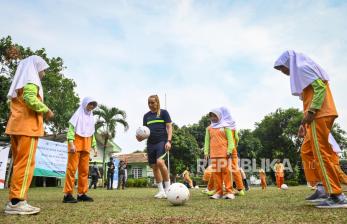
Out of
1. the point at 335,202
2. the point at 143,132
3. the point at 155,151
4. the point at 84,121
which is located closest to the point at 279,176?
the point at 155,151

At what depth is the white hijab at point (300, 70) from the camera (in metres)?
4.55

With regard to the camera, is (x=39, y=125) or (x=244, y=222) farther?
(x=39, y=125)

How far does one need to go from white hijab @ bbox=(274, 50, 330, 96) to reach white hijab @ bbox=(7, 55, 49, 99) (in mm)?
3454

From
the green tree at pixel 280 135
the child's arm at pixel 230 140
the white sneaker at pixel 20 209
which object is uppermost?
the green tree at pixel 280 135

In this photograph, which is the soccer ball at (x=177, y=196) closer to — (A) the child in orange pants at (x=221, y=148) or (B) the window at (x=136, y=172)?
(A) the child in orange pants at (x=221, y=148)

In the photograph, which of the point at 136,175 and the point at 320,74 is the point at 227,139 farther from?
the point at 136,175

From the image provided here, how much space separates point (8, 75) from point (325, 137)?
22794 millimetres

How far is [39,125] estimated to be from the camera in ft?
15.2

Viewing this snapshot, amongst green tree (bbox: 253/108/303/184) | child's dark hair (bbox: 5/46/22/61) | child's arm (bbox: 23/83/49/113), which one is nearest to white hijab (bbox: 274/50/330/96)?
child's arm (bbox: 23/83/49/113)

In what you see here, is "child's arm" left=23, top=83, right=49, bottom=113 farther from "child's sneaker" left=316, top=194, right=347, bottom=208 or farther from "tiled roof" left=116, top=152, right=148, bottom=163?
"tiled roof" left=116, top=152, right=148, bottom=163

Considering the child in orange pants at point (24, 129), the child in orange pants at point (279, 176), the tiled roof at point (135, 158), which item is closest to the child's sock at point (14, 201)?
the child in orange pants at point (24, 129)

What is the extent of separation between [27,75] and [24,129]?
0.76 metres

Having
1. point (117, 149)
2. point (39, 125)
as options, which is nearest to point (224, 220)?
point (39, 125)

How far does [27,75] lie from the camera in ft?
15.3
